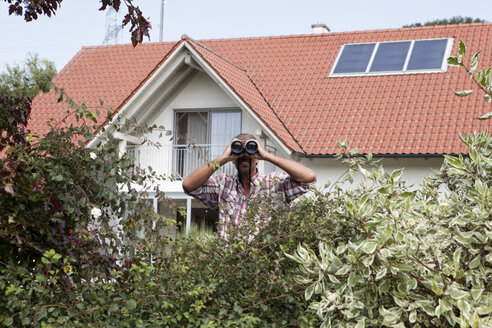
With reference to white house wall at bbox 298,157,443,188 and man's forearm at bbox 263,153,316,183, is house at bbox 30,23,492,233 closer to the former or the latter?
white house wall at bbox 298,157,443,188

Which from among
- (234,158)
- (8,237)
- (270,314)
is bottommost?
(270,314)

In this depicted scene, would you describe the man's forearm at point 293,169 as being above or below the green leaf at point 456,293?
above

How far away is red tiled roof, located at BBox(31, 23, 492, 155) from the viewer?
1688cm

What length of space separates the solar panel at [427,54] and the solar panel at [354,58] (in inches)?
49.4

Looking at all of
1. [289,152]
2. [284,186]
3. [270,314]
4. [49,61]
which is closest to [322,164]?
[289,152]

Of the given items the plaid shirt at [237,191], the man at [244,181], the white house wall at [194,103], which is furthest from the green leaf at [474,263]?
the white house wall at [194,103]

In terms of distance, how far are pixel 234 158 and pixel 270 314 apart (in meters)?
1.36

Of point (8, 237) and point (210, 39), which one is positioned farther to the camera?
point (210, 39)

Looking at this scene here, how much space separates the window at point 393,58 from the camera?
18.8m

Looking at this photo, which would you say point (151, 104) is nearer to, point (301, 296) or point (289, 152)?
point (289, 152)

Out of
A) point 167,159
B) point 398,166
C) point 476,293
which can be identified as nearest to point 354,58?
point 398,166

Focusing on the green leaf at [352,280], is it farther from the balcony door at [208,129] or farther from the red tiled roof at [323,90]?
the balcony door at [208,129]

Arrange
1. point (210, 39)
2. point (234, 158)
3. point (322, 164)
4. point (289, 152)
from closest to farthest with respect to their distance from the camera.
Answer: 1. point (234, 158)
2. point (289, 152)
3. point (322, 164)
4. point (210, 39)

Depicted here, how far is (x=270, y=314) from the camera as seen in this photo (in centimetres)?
371
